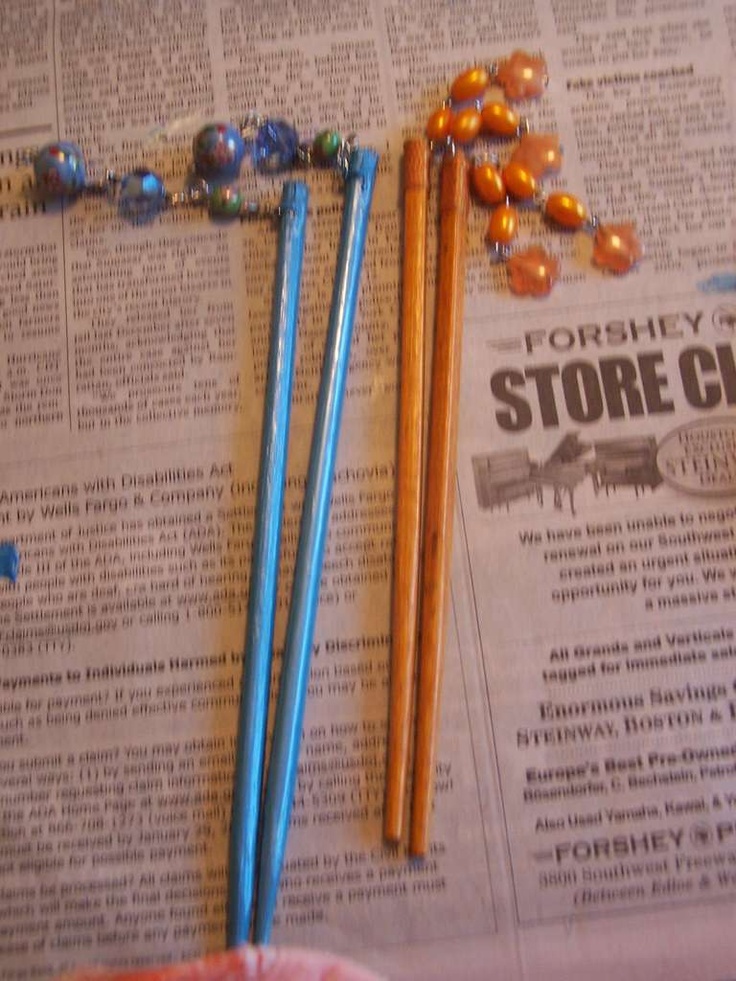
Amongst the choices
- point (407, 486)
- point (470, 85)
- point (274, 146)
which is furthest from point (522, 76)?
point (407, 486)

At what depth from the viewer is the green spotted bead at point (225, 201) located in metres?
0.44

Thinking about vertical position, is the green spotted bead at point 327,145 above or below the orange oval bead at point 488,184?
above

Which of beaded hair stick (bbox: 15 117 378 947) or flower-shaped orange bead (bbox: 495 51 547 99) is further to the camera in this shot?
flower-shaped orange bead (bbox: 495 51 547 99)

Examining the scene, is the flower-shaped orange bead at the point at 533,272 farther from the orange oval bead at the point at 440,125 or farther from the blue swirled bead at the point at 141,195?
the blue swirled bead at the point at 141,195

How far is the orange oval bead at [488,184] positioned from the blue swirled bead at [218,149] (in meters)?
0.13

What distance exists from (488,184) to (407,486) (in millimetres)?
175

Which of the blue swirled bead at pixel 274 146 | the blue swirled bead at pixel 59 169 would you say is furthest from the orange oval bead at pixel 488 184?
the blue swirled bead at pixel 59 169

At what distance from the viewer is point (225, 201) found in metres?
0.44

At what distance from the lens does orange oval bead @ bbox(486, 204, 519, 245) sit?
1.41 feet

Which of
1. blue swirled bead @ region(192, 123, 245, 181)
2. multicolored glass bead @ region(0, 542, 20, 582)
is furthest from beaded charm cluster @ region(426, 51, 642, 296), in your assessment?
multicolored glass bead @ region(0, 542, 20, 582)

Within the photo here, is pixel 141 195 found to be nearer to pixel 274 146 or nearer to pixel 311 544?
pixel 274 146

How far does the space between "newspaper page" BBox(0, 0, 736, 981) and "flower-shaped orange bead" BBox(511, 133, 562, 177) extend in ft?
0.05

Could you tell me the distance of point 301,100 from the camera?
47 cm

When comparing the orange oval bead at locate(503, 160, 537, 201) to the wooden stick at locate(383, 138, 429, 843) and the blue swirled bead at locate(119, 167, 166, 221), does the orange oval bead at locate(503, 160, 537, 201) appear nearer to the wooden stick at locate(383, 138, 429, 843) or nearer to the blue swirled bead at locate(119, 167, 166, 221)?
the wooden stick at locate(383, 138, 429, 843)
